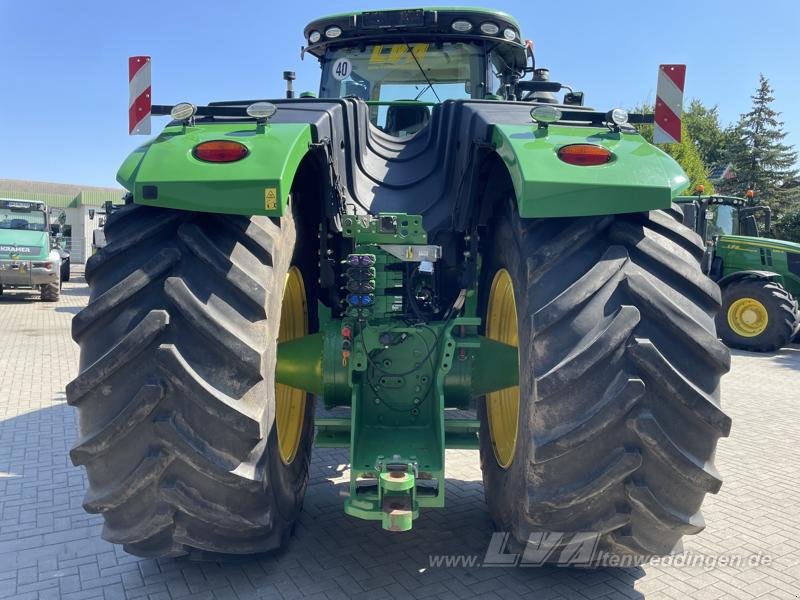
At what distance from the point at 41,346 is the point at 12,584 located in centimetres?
770

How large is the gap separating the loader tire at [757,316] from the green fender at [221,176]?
35.4 ft

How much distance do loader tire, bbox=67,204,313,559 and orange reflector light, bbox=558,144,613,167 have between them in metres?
1.25

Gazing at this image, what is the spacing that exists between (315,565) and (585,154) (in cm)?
229

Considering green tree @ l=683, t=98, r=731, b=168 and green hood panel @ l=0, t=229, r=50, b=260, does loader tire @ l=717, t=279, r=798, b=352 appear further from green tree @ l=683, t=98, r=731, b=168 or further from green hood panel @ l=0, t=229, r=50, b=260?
green tree @ l=683, t=98, r=731, b=168

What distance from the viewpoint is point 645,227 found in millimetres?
2680

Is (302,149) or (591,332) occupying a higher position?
(302,149)

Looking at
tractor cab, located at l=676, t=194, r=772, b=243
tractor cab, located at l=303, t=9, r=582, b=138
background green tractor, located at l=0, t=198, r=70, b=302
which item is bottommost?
background green tractor, located at l=0, t=198, r=70, b=302

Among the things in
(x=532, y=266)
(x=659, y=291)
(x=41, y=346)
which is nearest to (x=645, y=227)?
(x=659, y=291)

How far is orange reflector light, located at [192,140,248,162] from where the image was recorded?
2.56 meters

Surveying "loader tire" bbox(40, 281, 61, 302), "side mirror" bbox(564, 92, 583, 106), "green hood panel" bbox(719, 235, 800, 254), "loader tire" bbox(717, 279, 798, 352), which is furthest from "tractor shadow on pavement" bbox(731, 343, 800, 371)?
"loader tire" bbox(40, 281, 61, 302)

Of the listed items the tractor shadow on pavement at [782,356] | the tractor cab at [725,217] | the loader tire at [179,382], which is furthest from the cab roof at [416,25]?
the tractor cab at [725,217]

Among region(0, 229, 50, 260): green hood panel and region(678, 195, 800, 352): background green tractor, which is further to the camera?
region(0, 229, 50, 260): green hood panel

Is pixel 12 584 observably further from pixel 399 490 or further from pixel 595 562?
pixel 595 562

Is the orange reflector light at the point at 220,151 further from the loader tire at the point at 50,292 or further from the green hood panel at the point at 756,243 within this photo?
the loader tire at the point at 50,292
